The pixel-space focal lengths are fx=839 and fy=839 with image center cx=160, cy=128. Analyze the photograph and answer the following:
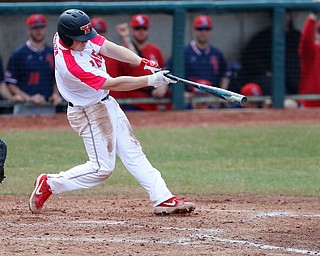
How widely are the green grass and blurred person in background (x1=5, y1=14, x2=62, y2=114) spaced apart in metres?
0.84

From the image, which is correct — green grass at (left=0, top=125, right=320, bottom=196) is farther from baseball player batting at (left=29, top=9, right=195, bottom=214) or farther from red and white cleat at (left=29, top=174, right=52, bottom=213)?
baseball player batting at (left=29, top=9, right=195, bottom=214)

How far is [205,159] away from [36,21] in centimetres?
325

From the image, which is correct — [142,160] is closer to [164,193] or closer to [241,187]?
[164,193]

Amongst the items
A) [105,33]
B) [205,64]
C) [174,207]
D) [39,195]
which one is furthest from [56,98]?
[174,207]

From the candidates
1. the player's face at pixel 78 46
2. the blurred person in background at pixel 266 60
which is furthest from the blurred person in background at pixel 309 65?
the player's face at pixel 78 46

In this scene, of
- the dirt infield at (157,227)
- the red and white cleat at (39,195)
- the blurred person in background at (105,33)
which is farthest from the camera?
the blurred person in background at (105,33)

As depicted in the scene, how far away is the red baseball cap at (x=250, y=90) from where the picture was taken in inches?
487

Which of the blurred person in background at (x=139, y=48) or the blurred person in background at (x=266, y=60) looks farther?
the blurred person in background at (x=266, y=60)

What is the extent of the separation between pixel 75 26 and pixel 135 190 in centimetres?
237

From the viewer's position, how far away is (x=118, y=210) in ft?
22.4

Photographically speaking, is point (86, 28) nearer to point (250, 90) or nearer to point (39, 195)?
point (39, 195)

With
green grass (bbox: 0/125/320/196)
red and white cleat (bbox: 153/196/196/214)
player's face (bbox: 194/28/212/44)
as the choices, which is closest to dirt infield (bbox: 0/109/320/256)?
red and white cleat (bbox: 153/196/196/214)

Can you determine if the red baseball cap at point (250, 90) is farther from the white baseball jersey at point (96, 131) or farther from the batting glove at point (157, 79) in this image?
the batting glove at point (157, 79)

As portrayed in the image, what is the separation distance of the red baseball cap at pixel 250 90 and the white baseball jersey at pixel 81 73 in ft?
20.1
